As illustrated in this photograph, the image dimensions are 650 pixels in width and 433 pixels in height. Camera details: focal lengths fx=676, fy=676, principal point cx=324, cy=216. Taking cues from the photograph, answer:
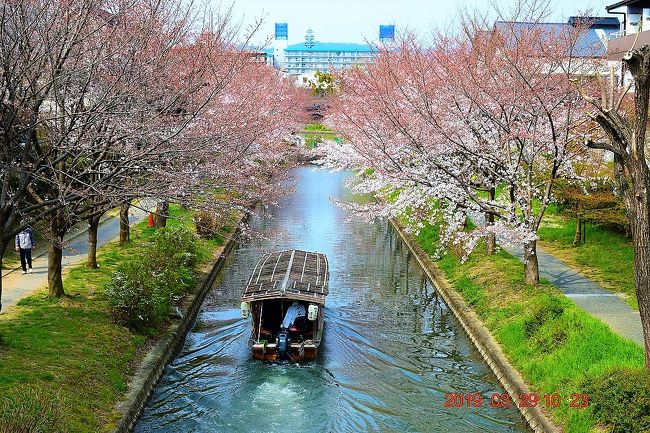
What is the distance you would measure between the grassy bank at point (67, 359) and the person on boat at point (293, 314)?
3.15 meters

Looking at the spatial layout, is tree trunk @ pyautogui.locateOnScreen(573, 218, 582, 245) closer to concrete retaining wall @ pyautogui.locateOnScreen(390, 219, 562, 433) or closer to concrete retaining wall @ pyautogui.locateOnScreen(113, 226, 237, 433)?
concrete retaining wall @ pyautogui.locateOnScreen(390, 219, 562, 433)

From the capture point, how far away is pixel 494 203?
17.6 metres

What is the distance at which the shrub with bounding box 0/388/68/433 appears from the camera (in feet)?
27.0

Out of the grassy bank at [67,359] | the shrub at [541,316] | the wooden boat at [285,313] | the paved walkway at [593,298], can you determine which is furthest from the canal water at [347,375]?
the paved walkway at [593,298]

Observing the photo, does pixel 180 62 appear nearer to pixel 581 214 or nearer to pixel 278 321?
pixel 278 321

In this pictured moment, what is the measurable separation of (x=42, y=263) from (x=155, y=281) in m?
5.45

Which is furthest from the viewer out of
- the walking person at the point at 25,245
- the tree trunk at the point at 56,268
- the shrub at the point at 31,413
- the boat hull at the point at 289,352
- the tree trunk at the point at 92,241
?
the tree trunk at the point at 92,241

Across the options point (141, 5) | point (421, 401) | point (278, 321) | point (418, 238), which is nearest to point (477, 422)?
point (421, 401)

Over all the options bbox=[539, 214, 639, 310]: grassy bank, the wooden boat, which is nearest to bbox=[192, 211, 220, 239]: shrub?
the wooden boat

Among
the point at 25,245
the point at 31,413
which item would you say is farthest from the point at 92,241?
the point at 31,413

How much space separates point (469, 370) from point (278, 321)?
465cm

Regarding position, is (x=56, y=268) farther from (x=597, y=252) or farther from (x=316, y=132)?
(x=316, y=132)

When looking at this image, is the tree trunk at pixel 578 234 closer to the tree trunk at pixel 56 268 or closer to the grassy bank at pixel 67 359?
the grassy bank at pixel 67 359

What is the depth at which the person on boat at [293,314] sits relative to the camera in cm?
1544
